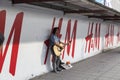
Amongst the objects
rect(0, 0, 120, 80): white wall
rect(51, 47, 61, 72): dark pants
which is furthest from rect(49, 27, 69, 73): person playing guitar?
rect(0, 0, 120, 80): white wall

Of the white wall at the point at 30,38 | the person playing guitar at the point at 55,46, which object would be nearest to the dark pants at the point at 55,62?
the person playing guitar at the point at 55,46

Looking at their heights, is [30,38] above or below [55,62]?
above

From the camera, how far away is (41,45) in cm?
978

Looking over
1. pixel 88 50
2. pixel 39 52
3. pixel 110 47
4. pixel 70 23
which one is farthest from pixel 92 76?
pixel 110 47

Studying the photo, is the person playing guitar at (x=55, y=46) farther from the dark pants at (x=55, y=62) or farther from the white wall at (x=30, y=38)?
the white wall at (x=30, y=38)

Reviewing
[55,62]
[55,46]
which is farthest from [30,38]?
[55,62]

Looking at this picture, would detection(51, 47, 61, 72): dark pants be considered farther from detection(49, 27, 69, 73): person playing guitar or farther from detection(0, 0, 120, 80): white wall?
detection(0, 0, 120, 80): white wall

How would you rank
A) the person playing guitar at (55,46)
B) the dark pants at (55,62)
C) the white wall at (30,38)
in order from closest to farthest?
the white wall at (30,38)
the person playing guitar at (55,46)
the dark pants at (55,62)

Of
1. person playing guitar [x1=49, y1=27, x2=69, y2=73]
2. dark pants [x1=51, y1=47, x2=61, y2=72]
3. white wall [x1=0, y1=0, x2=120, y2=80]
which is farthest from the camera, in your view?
dark pants [x1=51, y1=47, x2=61, y2=72]

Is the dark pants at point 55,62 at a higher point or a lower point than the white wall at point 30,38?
lower

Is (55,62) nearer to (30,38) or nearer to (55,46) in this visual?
(55,46)

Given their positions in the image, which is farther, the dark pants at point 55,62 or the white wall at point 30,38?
the dark pants at point 55,62

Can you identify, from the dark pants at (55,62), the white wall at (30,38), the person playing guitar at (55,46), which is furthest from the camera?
the dark pants at (55,62)

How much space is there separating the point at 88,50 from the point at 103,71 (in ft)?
15.6
